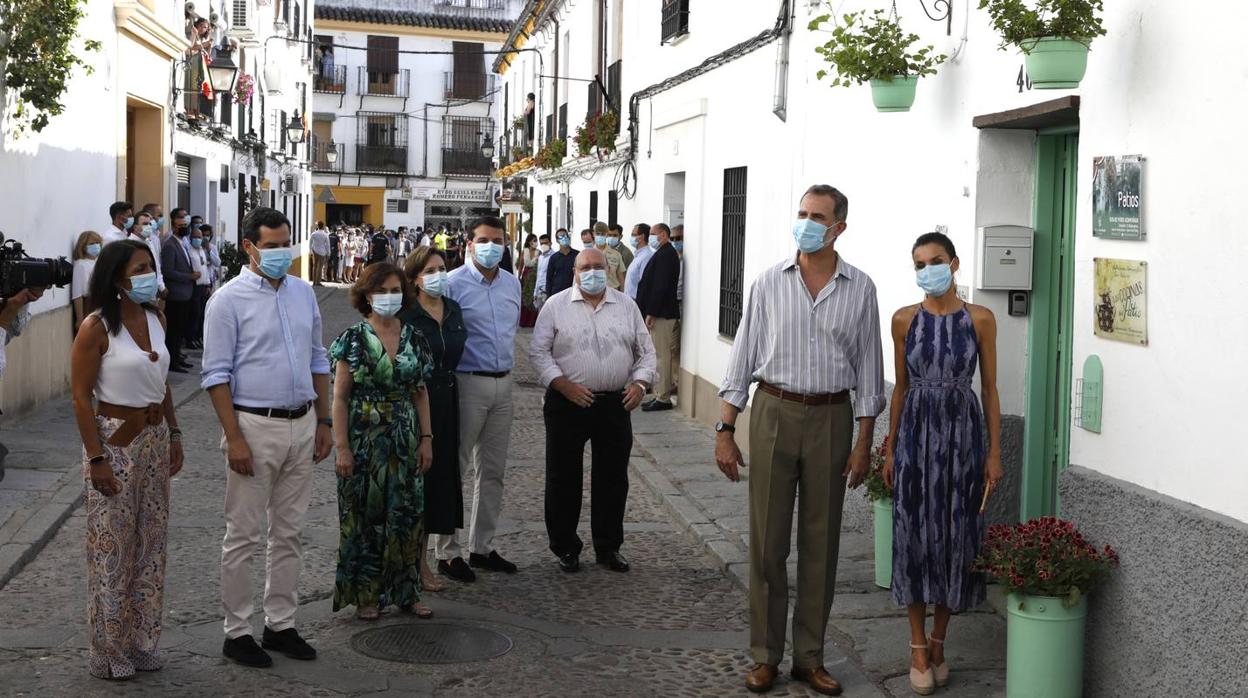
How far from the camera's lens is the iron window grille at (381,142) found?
172ft

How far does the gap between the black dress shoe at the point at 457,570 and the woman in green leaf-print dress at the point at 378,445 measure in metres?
0.81

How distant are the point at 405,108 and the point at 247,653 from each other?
48575 mm

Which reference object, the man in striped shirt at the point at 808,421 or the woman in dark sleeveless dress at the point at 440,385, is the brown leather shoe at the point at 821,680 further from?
the woman in dark sleeveless dress at the point at 440,385

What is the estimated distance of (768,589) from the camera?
5.81m

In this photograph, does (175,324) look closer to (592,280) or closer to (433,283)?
(592,280)

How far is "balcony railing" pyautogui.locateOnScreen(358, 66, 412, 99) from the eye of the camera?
52312 mm

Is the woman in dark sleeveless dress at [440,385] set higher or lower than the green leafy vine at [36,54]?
lower

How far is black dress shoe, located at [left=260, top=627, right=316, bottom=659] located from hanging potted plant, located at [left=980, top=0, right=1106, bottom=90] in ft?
12.3

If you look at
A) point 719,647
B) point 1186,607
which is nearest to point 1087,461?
point 1186,607

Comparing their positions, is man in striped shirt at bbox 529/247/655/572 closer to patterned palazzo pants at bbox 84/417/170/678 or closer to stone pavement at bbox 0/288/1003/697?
stone pavement at bbox 0/288/1003/697

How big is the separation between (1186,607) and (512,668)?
2657 millimetres

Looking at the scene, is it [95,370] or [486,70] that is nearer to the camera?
[95,370]

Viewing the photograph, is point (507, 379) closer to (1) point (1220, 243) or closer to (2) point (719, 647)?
(2) point (719, 647)

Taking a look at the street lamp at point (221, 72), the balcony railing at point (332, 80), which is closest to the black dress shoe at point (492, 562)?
the street lamp at point (221, 72)
